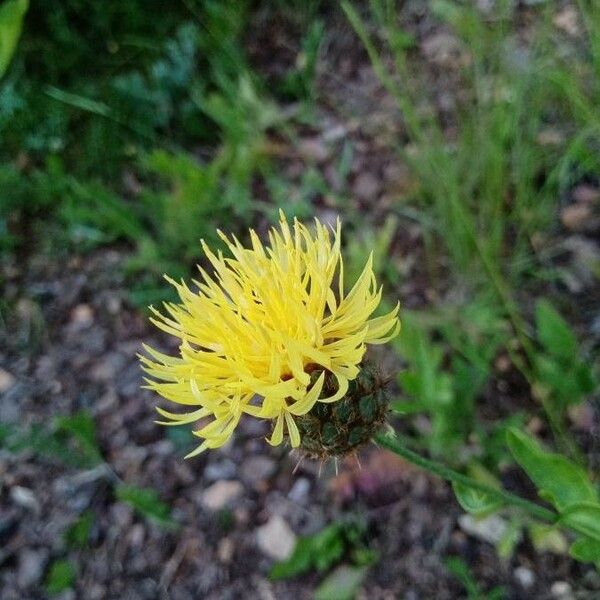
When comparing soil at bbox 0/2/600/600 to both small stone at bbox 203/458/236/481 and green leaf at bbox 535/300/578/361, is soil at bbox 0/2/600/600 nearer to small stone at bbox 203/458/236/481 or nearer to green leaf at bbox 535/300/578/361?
small stone at bbox 203/458/236/481

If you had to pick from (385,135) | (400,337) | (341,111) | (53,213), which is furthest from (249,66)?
(400,337)

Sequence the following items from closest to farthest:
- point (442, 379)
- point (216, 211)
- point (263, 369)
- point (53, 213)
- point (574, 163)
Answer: point (263, 369) → point (442, 379) → point (574, 163) → point (216, 211) → point (53, 213)

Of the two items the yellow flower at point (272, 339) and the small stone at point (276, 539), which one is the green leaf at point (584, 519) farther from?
the small stone at point (276, 539)

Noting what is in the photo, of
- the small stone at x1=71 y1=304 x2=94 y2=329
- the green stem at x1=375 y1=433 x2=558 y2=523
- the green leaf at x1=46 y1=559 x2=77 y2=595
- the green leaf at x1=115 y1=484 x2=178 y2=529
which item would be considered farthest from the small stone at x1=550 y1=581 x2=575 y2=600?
the small stone at x1=71 y1=304 x2=94 y2=329

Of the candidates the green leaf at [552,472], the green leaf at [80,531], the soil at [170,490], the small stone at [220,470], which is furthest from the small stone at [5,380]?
the green leaf at [552,472]

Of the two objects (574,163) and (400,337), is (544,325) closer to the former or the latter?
(400,337)

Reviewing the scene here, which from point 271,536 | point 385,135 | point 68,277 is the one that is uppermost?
point 68,277
